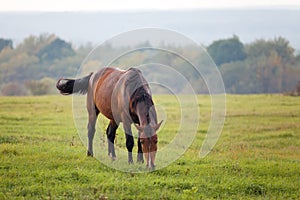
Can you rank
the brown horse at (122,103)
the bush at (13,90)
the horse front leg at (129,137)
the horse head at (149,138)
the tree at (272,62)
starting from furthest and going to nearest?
1. the tree at (272,62)
2. the bush at (13,90)
3. the horse front leg at (129,137)
4. the brown horse at (122,103)
5. the horse head at (149,138)

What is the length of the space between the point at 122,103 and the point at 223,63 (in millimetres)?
67472

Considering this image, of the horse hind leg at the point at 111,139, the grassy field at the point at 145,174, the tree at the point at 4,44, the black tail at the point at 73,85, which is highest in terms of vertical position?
the tree at the point at 4,44

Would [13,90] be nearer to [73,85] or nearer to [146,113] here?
[73,85]

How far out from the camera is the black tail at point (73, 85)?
48.6ft

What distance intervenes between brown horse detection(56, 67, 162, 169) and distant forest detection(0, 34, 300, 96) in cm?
4791

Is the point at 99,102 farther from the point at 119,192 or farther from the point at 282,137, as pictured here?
the point at 282,137

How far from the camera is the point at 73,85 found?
1496 cm

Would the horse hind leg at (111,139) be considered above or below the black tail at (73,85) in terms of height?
below

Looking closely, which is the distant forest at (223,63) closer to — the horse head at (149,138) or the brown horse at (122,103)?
the brown horse at (122,103)

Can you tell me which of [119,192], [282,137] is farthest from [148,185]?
[282,137]

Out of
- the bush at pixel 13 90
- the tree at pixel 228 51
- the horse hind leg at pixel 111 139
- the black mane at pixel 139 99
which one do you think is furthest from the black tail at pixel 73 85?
the tree at pixel 228 51

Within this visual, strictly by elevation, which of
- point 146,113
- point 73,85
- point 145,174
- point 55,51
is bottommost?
point 145,174

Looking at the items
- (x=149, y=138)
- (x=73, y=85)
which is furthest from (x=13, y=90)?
(x=149, y=138)

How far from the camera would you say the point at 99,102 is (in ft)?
45.2
